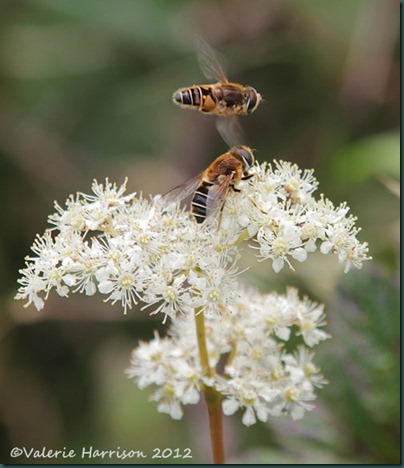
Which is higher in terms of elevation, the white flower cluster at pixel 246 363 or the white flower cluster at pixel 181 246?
the white flower cluster at pixel 181 246

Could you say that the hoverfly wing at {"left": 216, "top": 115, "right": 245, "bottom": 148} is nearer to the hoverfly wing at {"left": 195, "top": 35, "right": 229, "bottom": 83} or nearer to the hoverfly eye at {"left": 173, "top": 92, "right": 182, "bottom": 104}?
the hoverfly eye at {"left": 173, "top": 92, "right": 182, "bottom": 104}

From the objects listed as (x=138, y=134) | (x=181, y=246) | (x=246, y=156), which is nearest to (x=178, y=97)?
(x=246, y=156)

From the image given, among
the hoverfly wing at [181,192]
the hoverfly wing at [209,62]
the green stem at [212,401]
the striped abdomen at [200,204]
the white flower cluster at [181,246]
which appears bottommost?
the green stem at [212,401]

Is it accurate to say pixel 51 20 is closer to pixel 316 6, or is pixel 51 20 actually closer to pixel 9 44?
pixel 9 44

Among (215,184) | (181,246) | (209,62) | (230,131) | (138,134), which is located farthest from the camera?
(138,134)

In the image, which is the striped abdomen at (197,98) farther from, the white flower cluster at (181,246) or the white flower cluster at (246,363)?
the white flower cluster at (246,363)

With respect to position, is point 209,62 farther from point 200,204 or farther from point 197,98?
point 200,204

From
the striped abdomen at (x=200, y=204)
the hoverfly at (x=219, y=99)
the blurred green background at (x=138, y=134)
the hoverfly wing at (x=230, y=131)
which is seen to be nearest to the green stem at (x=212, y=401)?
the striped abdomen at (x=200, y=204)
